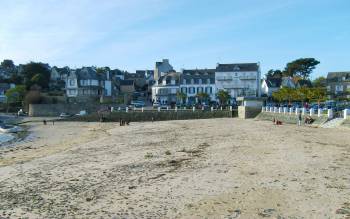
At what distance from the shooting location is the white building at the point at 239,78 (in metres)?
87.2

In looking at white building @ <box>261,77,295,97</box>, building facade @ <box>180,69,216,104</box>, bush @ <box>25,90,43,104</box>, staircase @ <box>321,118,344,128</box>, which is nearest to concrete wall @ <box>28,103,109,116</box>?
bush @ <box>25,90,43,104</box>

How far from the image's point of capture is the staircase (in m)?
30.2

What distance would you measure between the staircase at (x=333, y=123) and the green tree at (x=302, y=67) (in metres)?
68.4

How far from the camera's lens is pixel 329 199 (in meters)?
10.5

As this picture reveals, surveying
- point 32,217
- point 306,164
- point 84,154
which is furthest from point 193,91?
point 32,217

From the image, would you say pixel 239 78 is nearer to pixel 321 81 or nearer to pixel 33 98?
pixel 321 81

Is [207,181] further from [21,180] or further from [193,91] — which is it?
[193,91]

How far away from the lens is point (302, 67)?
324 ft

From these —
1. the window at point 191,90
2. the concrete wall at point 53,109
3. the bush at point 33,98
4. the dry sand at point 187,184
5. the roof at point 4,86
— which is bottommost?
the dry sand at point 187,184

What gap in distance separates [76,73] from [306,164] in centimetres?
8098

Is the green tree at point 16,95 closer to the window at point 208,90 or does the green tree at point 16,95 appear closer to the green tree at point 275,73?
the window at point 208,90

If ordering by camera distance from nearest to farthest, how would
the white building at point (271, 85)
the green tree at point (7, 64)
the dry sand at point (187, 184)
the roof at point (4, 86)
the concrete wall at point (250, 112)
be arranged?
the dry sand at point (187, 184) < the concrete wall at point (250, 112) < the white building at point (271, 85) < the roof at point (4, 86) < the green tree at point (7, 64)

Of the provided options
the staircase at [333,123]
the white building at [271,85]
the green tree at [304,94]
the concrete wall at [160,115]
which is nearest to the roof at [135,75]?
the white building at [271,85]

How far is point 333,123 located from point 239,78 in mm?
57077
